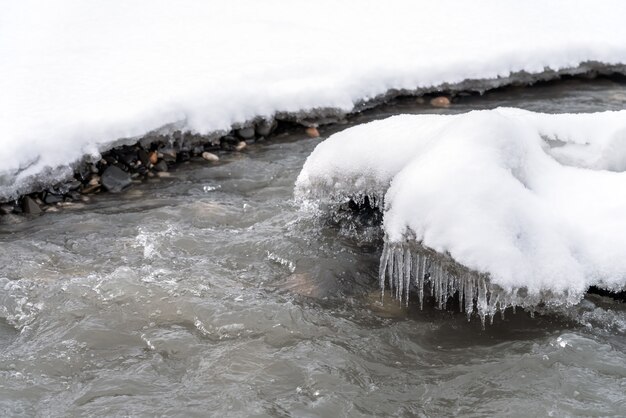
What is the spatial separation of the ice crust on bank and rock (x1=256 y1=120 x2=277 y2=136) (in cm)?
179

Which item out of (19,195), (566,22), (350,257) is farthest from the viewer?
(566,22)

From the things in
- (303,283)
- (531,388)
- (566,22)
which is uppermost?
(566,22)

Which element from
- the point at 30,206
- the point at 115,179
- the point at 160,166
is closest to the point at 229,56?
the point at 160,166

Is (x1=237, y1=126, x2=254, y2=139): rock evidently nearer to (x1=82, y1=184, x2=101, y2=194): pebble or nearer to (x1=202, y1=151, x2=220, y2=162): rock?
(x1=202, y1=151, x2=220, y2=162): rock

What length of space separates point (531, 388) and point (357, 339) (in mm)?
860

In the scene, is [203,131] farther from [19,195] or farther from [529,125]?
[529,125]

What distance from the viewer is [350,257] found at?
14.6 feet

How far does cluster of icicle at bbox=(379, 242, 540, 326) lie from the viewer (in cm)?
340

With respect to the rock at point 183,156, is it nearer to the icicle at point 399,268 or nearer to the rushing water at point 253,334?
the rushing water at point 253,334

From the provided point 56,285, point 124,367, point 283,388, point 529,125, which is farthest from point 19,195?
point 529,125

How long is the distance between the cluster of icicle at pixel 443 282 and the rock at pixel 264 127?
8.42 feet

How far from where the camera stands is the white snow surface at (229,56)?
5594 millimetres

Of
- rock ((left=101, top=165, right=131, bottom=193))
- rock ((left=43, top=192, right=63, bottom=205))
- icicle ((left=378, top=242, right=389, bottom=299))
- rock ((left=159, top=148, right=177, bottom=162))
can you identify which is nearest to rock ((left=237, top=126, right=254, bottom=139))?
rock ((left=159, top=148, right=177, bottom=162))

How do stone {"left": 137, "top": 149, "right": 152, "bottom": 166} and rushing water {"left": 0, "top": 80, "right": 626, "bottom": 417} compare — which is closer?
rushing water {"left": 0, "top": 80, "right": 626, "bottom": 417}
